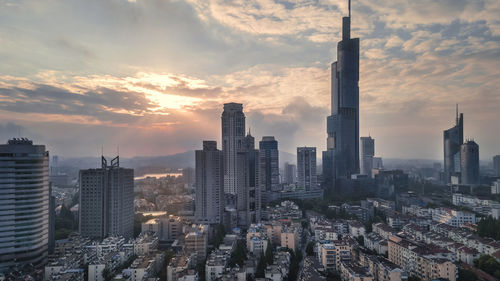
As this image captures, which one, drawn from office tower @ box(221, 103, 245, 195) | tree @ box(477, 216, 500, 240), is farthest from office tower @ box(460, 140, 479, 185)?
office tower @ box(221, 103, 245, 195)

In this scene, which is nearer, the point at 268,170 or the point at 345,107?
the point at 268,170

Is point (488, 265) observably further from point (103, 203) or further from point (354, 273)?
point (103, 203)

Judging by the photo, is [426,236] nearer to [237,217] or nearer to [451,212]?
[451,212]

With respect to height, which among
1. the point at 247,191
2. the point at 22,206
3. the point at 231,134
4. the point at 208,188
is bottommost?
the point at 247,191

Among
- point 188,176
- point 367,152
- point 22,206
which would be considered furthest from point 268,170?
point 367,152

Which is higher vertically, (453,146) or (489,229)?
(453,146)

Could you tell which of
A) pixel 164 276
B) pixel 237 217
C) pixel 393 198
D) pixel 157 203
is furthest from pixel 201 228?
pixel 393 198

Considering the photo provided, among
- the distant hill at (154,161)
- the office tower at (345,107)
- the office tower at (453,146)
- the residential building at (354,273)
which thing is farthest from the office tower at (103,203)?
the office tower at (453,146)

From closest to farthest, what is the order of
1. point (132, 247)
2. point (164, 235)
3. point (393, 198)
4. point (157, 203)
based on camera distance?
point (132, 247), point (164, 235), point (157, 203), point (393, 198)
